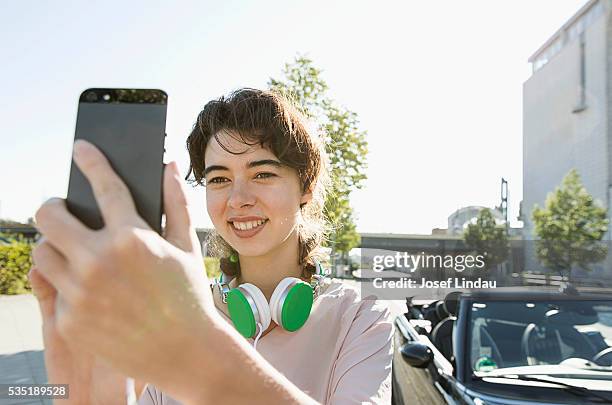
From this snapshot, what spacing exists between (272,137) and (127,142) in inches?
29.8

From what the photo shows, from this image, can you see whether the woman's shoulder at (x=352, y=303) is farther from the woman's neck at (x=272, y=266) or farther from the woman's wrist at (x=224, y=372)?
the woman's wrist at (x=224, y=372)

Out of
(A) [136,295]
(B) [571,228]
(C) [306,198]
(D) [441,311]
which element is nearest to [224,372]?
(A) [136,295]

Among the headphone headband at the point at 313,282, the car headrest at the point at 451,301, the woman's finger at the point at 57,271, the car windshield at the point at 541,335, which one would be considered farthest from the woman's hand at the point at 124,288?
the car headrest at the point at 451,301

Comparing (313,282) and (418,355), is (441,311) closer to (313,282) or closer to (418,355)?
(418,355)

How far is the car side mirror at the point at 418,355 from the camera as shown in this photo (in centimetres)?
356

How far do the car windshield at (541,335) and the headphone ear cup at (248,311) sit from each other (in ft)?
7.07

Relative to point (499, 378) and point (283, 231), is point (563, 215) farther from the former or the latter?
point (283, 231)

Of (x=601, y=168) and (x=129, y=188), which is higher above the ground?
Answer: (x=601, y=168)

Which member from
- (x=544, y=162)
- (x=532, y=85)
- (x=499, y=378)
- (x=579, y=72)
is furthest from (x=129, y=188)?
(x=532, y=85)

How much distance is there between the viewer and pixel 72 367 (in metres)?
0.84

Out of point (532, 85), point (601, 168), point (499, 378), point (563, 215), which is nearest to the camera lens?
point (499, 378)

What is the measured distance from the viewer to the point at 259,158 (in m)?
1.41

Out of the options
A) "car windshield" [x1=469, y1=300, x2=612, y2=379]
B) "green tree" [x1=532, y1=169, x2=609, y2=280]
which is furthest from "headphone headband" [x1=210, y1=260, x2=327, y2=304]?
"green tree" [x1=532, y1=169, x2=609, y2=280]

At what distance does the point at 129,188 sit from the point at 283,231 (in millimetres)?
815
